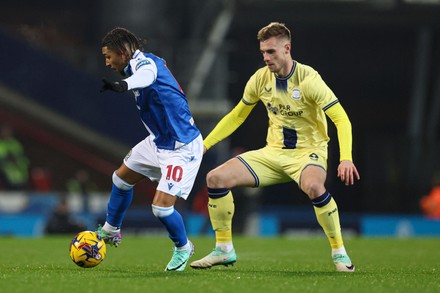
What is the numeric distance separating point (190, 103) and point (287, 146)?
47.9 feet

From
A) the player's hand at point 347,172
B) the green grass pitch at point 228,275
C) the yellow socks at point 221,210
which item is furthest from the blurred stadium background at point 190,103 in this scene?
the player's hand at point 347,172

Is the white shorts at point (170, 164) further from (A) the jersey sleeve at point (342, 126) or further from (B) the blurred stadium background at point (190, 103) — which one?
(B) the blurred stadium background at point (190, 103)

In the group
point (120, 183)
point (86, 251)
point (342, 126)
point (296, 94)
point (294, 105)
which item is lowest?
point (86, 251)

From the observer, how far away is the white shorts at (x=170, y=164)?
8727 millimetres

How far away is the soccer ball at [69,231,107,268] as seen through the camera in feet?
29.3

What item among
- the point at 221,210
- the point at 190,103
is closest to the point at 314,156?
the point at 221,210

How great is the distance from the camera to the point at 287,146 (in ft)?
30.6

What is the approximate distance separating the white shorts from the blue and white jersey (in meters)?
0.08

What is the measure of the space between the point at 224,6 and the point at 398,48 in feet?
27.7

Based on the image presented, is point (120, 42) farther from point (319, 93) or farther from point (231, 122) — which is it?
point (319, 93)

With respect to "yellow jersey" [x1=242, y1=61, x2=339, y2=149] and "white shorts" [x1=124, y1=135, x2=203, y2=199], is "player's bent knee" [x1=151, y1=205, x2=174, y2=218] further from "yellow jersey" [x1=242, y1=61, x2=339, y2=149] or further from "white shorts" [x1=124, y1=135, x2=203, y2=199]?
"yellow jersey" [x1=242, y1=61, x2=339, y2=149]

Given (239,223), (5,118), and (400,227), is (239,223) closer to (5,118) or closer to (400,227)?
(400,227)

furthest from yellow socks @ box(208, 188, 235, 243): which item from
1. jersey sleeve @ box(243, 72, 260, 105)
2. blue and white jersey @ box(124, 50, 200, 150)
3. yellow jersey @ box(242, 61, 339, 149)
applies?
jersey sleeve @ box(243, 72, 260, 105)

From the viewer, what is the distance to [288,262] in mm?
11078
